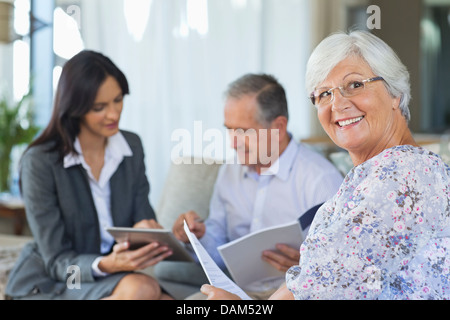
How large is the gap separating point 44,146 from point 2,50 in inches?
116

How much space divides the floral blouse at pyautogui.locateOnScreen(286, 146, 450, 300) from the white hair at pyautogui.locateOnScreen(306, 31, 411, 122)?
15 centimetres

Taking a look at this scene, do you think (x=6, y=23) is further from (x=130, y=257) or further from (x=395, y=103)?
(x=395, y=103)

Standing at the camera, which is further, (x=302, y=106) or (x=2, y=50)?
(x=2, y=50)

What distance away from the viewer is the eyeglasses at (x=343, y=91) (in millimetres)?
1003

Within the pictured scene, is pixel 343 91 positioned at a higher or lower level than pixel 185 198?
higher

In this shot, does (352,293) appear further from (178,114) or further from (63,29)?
(178,114)

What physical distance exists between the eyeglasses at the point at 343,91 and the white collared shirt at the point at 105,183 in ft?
2.87

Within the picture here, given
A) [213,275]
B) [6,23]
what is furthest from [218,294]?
[6,23]

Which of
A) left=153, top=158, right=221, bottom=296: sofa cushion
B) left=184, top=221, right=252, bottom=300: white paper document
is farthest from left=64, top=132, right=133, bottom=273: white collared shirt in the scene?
left=184, top=221, right=252, bottom=300: white paper document

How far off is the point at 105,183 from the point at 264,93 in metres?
0.56

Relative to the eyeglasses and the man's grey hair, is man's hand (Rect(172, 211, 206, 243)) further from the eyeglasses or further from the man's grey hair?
the eyeglasses

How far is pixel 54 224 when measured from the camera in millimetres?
1637

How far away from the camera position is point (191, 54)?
12.5ft
